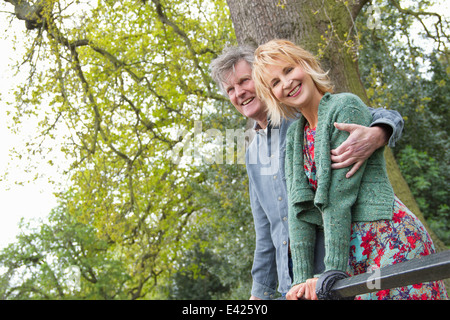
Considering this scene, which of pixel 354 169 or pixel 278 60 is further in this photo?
pixel 278 60

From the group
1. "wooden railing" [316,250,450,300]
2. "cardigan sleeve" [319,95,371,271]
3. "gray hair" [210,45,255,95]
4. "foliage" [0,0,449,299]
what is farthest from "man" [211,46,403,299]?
"foliage" [0,0,449,299]

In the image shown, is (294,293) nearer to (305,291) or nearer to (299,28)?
(305,291)

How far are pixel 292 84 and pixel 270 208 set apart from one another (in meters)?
0.74

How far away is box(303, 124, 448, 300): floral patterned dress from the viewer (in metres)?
1.73

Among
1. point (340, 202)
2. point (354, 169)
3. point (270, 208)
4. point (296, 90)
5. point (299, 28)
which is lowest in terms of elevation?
point (340, 202)

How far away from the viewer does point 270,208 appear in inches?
100

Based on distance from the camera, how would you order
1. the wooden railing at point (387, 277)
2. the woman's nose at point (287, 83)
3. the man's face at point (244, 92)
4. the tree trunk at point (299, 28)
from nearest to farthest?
the wooden railing at point (387, 277) → the woman's nose at point (287, 83) → the man's face at point (244, 92) → the tree trunk at point (299, 28)

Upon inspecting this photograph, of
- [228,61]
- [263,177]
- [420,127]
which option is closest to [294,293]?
[263,177]

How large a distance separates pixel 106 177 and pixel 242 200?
259 centimetres

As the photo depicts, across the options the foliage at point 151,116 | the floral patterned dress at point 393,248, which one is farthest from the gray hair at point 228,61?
the foliage at point 151,116

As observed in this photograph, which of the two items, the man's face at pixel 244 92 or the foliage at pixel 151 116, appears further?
the foliage at pixel 151 116

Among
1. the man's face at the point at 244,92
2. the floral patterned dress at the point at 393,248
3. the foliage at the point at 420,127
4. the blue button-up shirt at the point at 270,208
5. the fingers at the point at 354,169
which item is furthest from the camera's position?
the foliage at the point at 420,127

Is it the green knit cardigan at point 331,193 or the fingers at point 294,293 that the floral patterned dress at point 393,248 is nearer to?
the green knit cardigan at point 331,193

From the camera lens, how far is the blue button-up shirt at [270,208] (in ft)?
8.02
